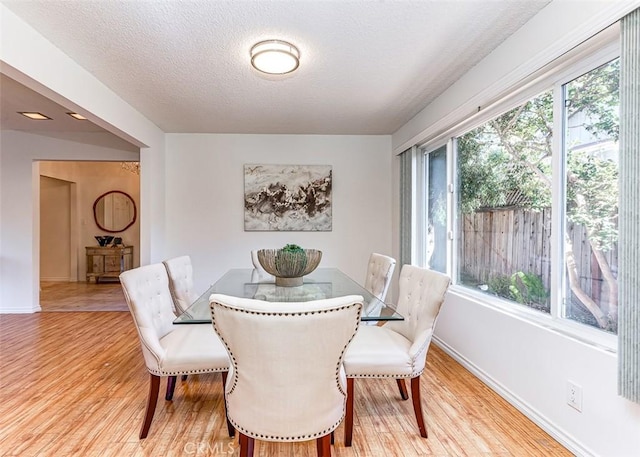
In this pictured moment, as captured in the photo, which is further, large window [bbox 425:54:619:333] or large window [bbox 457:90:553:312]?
large window [bbox 457:90:553:312]

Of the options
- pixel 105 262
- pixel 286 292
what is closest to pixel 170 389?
pixel 286 292

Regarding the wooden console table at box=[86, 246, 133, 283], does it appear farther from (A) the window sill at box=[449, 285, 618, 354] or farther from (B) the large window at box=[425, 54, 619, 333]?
(A) the window sill at box=[449, 285, 618, 354]

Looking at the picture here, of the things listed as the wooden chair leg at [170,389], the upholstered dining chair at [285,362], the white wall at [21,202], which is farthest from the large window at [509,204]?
the white wall at [21,202]

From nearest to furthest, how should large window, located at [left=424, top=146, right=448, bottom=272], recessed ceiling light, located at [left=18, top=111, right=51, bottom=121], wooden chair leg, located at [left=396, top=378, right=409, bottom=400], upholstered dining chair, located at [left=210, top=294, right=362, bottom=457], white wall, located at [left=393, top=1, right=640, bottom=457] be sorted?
upholstered dining chair, located at [left=210, top=294, right=362, bottom=457], white wall, located at [left=393, top=1, right=640, bottom=457], wooden chair leg, located at [left=396, top=378, right=409, bottom=400], large window, located at [left=424, top=146, right=448, bottom=272], recessed ceiling light, located at [left=18, top=111, right=51, bottom=121]

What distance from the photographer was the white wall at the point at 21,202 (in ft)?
14.8

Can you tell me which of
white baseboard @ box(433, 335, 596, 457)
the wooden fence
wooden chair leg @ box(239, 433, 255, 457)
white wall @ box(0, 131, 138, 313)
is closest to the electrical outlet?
white baseboard @ box(433, 335, 596, 457)

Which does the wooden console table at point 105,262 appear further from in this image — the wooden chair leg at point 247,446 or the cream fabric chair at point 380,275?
the wooden chair leg at point 247,446

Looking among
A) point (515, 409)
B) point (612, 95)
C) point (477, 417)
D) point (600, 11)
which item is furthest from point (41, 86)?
point (515, 409)

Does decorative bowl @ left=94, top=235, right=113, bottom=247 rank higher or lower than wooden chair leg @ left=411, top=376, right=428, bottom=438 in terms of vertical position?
higher

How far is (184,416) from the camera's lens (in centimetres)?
208

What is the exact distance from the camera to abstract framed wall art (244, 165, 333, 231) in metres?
4.54

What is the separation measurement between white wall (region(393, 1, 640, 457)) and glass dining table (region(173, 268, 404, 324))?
2.98 feet

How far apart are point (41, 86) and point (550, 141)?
330cm

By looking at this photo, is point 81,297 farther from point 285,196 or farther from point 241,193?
point 285,196
